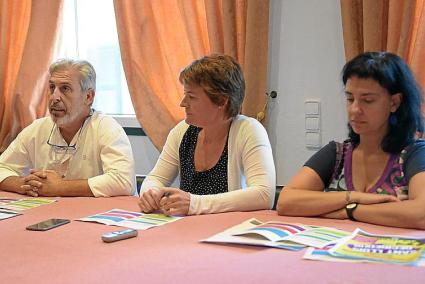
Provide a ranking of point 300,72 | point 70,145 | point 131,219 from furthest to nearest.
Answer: point 300,72 → point 70,145 → point 131,219

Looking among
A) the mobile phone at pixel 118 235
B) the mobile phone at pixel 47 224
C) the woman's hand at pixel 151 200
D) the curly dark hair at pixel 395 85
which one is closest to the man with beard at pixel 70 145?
the woman's hand at pixel 151 200

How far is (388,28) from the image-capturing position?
257cm

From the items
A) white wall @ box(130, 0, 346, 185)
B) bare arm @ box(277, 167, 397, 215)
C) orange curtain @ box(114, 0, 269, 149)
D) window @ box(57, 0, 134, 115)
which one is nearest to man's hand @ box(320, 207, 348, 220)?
bare arm @ box(277, 167, 397, 215)

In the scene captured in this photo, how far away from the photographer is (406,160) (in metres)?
1.99

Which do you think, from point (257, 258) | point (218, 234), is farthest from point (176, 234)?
point (257, 258)

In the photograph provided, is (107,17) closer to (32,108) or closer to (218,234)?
(32,108)

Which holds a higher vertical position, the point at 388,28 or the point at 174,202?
the point at 388,28

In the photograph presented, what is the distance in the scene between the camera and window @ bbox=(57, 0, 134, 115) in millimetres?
3854

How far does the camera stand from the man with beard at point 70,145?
8.54 ft

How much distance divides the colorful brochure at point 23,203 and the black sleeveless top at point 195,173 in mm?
548

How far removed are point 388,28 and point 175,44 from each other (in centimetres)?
118

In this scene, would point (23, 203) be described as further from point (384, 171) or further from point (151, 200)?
point (384, 171)

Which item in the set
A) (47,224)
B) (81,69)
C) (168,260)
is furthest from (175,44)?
(168,260)

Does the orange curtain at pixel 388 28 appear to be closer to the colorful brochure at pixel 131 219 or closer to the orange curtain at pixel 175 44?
the orange curtain at pixel 175 44
